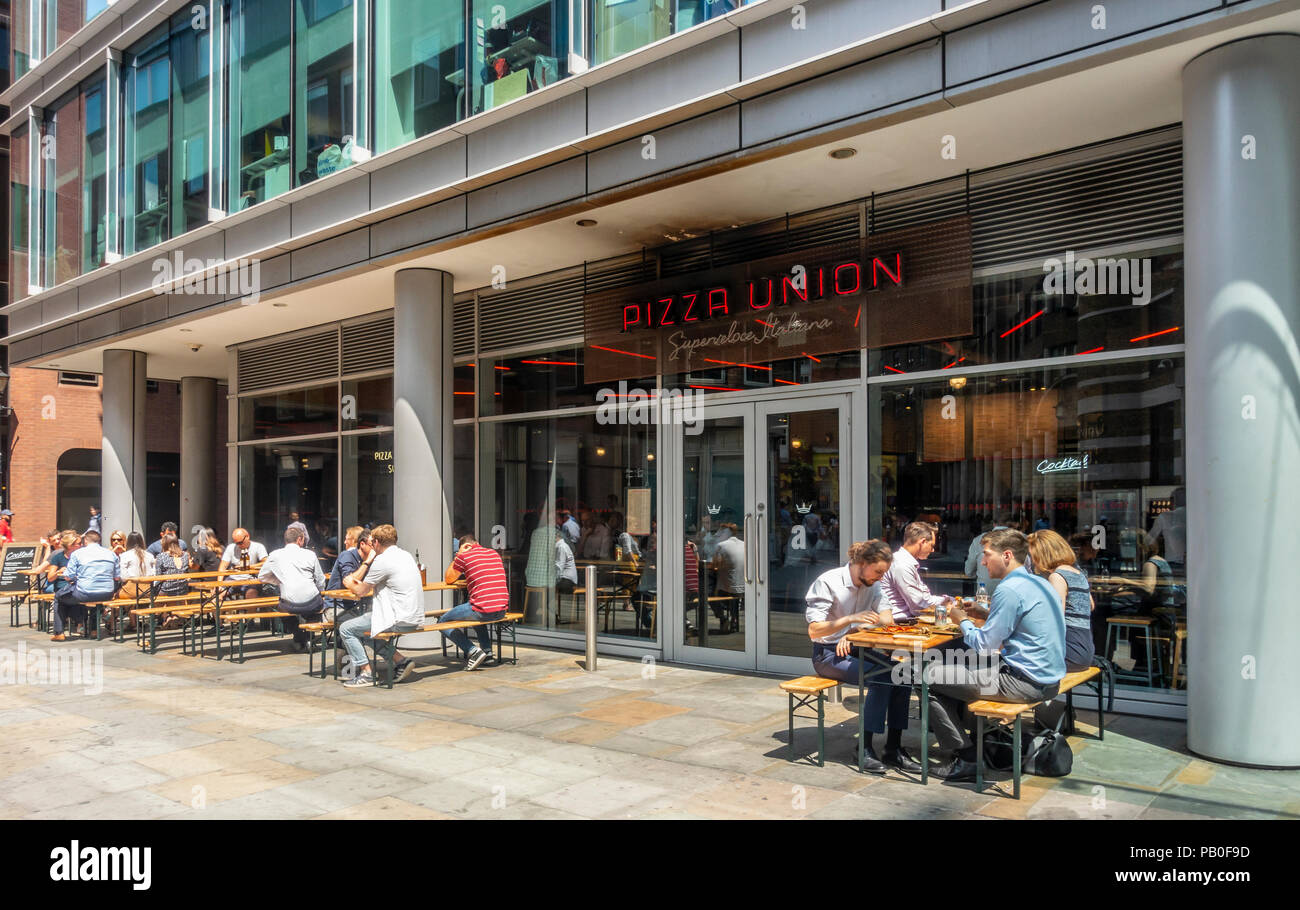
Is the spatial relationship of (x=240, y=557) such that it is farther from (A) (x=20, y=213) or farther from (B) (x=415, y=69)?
(A) (x=20, y=213)

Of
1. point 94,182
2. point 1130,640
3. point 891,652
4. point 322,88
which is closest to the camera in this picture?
point 891,652

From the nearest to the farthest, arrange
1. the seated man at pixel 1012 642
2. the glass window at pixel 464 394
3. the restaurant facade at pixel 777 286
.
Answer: the seated man at pixel 1012 642 < the restaurant facade at pixel 777 286 < the glass window at pixel 464 394

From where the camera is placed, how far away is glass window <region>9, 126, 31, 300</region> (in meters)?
19.2

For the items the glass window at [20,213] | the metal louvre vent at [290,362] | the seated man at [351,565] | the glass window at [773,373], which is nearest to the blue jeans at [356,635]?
the seated man at [351,565]

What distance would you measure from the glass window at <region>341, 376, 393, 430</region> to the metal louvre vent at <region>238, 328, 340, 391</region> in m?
0.61

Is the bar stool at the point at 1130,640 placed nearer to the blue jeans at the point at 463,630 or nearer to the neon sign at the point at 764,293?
the neon sign at the point at 764,293

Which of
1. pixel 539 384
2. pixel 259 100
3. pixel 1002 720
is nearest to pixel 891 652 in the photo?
pixel 1002 720

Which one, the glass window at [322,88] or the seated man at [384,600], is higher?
the glass window at [322,88]

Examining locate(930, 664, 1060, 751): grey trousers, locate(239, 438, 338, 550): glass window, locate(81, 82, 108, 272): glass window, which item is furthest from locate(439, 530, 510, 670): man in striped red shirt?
locate(81, 82, 108, 272): glass window

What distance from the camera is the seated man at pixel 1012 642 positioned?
5781 mm

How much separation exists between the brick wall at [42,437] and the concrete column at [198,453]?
364 cm

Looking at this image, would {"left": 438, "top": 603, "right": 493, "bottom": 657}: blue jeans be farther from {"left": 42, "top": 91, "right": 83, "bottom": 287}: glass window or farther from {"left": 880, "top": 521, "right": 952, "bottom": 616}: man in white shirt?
{"left": 42, "top": 91, "right": 83, "bottom": 287}: glass window

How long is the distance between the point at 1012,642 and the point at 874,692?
3.55 feet

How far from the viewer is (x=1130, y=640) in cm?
784
